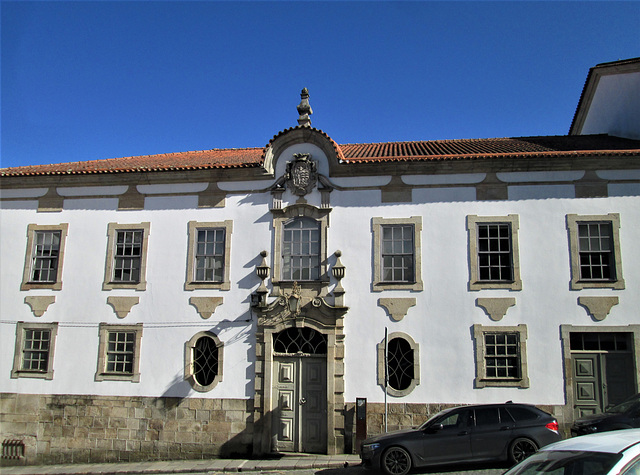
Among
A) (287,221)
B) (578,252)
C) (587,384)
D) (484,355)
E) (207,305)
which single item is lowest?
(587,384)

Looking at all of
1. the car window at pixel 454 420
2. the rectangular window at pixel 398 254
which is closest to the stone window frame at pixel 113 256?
the rectangular window at pixel 398 254

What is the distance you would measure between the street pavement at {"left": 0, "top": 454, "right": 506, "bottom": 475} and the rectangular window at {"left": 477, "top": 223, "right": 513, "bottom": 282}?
510 centimetres

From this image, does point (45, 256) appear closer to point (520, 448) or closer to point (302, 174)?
point (302, 174)

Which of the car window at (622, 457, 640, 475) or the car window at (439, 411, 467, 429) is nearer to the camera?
the car window at (622, 457, 640, 475)

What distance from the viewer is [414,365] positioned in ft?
41.6

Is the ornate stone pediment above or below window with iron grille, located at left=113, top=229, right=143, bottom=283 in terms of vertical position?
below

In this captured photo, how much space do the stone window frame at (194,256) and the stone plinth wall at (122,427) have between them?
269cm

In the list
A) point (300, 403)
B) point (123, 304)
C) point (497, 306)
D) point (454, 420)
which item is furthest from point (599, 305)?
point (123, 304)

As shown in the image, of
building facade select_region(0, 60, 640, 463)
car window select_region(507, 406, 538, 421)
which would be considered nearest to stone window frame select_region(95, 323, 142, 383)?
building facade select_region(0, 60, 640, 463)

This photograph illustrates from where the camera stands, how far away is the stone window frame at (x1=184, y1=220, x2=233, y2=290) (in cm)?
1367

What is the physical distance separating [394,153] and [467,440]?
7.70 metres

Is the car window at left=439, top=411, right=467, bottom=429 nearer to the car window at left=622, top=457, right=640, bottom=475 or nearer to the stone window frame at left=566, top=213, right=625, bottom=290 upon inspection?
the stone window frame at left=566, top=213, right=625, bottom=290

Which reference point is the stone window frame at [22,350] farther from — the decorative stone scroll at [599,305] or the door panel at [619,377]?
the door panel at [619,377]

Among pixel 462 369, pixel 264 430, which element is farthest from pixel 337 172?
pixel 264 430
